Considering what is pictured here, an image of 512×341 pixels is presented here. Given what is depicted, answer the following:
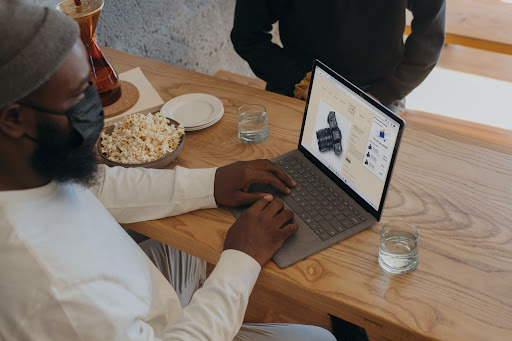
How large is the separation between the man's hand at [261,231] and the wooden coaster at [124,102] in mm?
635

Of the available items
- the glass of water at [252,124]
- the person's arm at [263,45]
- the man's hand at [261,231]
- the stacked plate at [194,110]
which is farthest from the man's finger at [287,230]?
the person's arm at [263,45]

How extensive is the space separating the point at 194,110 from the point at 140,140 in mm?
261

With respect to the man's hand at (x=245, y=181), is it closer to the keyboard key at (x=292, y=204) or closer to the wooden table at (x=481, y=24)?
the keyboard key at (x=292, y=204)

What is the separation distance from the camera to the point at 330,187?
1.16 m

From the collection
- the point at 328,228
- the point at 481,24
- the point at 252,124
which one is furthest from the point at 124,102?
the point at 481,24

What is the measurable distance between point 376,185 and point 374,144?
0.08 m

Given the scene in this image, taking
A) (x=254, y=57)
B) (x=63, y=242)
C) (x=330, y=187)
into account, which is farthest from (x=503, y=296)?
(x=254, y=57)

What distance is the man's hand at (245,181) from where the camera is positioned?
115 centimetres

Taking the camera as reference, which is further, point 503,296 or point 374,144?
point 374,144

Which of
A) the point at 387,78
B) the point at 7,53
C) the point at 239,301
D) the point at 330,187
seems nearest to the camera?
the point at 7,53

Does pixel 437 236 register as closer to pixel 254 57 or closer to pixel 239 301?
pixel 239 301

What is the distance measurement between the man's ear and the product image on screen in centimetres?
64

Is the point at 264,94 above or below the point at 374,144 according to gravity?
below

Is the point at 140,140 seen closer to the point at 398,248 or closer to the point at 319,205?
the point at 319,205
